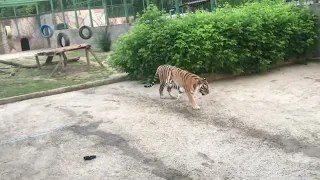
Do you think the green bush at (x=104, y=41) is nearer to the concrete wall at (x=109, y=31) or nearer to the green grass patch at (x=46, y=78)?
the concrete wall at (x=109, y=31)

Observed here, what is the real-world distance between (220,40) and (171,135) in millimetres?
3519

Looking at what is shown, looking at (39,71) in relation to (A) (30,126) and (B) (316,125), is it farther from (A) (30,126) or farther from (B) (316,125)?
(B) (316,125)

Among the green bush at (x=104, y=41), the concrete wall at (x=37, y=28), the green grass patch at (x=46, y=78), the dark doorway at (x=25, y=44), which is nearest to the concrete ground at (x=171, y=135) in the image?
the green grass patch at (x=46, y=78)

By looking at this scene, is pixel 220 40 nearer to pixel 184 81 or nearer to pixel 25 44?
pixel 184 81

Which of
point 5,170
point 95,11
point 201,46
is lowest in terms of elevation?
point 5,170

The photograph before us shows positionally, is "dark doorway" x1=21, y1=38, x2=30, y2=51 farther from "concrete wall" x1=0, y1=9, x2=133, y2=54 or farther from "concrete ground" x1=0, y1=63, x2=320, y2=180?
"concrete ground" x1=0, y1=63, x2=320, y2=180

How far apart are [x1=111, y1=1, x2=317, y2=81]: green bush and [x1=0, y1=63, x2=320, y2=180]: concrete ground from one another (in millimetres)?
645

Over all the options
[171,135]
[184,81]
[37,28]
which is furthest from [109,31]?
[37,28]

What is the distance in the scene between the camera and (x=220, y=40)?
786 centimetres

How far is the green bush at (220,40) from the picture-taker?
784 centimetres

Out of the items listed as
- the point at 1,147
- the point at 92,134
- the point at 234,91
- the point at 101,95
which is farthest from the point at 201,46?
the point at 1,147

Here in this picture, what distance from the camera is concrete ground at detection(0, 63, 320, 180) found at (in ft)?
12.8

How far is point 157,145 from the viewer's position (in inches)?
183

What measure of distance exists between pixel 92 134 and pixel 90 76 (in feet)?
17.7
